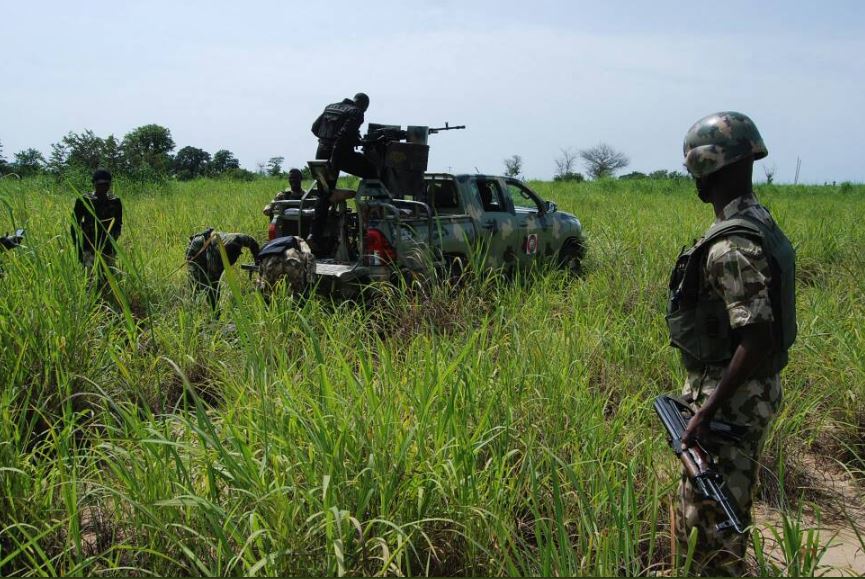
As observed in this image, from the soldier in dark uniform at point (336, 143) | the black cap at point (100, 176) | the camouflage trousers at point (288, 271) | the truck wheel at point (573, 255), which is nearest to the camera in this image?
the camouflage trousers at point (288, 271)

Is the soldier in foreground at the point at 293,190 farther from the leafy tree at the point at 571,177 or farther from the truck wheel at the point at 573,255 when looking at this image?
the leafy tree at the point at 571,177

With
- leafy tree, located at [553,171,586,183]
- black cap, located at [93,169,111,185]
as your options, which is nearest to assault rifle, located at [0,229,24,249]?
black cap, located at [93,169,111,185]

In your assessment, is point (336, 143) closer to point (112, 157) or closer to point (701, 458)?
point (701, 458)

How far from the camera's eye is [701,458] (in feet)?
6.95

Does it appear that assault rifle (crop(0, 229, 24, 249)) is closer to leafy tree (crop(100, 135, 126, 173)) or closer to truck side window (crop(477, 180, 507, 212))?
truck side window (crop(477, 180, 507, 212))

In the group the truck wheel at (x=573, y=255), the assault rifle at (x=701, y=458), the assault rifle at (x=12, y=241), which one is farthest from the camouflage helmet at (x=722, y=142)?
the truck wheel at (x=573, y=255)

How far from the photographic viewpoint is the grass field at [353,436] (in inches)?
87.3

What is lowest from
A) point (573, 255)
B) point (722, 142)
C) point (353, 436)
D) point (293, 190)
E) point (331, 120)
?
point (353, 436)

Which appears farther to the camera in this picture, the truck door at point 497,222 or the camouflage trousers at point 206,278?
the truck door at point 497,222

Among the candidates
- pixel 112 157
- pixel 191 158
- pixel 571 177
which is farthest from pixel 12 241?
pixel 191 158

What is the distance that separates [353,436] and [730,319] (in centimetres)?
131

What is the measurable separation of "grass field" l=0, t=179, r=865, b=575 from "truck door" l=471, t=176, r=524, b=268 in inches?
52.1

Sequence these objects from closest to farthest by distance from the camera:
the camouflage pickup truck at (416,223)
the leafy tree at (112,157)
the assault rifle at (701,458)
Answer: the assault rifle at (701,458) → the camouflage pickup truck at (416,223) → the leafy tree at (112,157)

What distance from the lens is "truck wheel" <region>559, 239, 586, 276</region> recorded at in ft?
26.7
